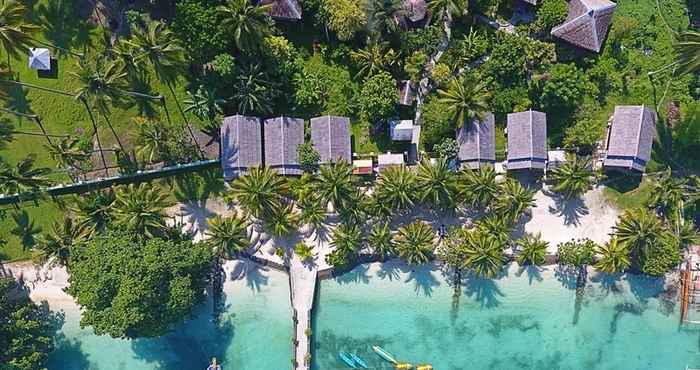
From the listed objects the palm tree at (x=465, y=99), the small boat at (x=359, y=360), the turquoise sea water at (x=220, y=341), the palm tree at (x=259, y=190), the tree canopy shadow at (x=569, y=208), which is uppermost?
the palm tree at (x=465, y=99)

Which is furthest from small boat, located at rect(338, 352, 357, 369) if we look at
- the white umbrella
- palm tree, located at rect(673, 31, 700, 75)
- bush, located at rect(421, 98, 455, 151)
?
the white umbrella

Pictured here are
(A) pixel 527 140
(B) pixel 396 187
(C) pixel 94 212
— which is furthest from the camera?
(A) pixel 527 140

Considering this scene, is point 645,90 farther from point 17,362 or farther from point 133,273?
point 17,362

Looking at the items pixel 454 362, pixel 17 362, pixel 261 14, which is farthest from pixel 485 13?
pixel 17 362

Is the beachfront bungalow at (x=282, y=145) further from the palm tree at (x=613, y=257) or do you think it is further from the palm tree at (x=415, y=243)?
the palm tree at (x=613, y=257)

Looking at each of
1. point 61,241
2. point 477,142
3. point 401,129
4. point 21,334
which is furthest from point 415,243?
point 21,334

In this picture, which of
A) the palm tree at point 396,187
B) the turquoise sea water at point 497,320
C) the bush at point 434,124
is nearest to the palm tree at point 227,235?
the turquoise sea water at point 497,320

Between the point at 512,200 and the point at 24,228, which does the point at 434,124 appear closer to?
the point at 512,200
